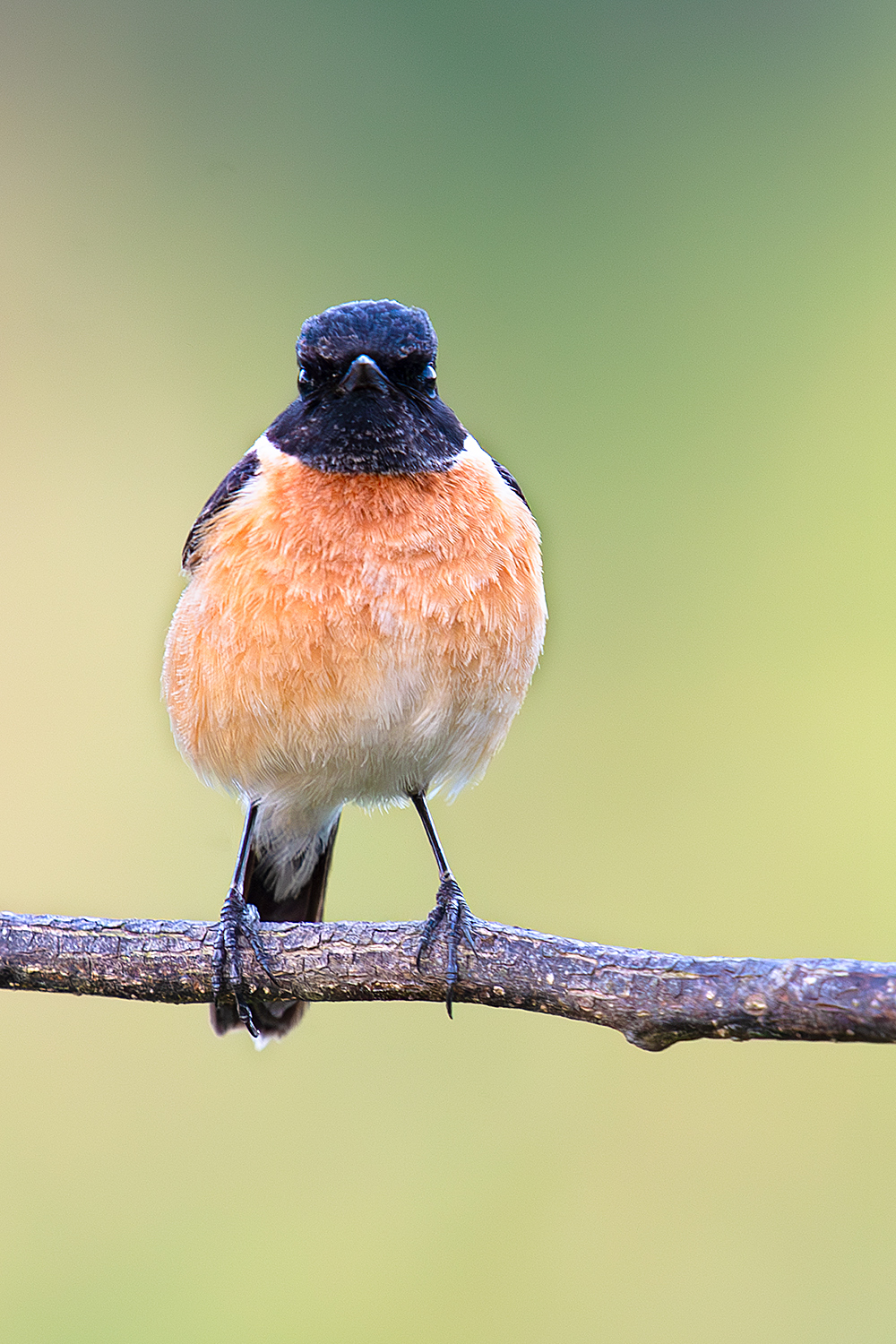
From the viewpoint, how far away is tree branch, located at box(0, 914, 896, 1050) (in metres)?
2.86

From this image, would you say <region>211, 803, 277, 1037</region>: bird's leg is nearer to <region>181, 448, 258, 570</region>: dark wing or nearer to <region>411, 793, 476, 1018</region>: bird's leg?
<region>411, 793, 476, 1018</region>: bird's leg

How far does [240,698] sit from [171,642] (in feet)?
1.99

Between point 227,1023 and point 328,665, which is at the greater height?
point 328,665

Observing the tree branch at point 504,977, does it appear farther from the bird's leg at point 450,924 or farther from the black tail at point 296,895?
the black tail at point 296,895

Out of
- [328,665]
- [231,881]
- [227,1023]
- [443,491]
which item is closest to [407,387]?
[443,491]

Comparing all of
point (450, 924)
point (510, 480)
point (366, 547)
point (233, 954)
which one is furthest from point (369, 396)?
point (233, 954)

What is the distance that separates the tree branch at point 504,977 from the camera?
2855 mm

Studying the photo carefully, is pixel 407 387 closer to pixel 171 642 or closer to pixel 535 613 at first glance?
pixel 535 613

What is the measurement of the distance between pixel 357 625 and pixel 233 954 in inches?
42.1

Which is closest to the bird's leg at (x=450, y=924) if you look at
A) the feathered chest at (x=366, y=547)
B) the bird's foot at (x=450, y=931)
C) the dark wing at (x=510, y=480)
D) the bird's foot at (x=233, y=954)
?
the bird's foot at (x=450, y=931)

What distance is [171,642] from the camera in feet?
15.5

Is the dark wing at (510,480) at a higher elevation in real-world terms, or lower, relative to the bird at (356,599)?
higher

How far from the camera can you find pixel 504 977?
348 cm

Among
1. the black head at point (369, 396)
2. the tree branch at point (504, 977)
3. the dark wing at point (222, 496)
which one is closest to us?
the tree branch at point (504, 977)
